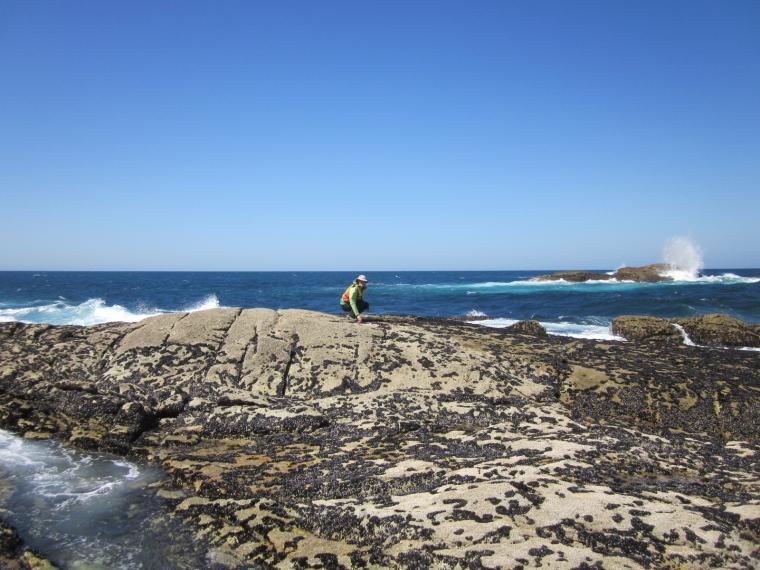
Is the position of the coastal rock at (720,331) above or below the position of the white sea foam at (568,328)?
above

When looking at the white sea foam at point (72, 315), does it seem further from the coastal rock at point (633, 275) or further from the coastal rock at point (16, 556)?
the coastal rock at point (633, 275)

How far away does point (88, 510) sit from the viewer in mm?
6855

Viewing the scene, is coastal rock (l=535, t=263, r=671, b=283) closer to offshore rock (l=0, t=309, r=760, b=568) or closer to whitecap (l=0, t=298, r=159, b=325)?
whitecap (l=0, t=298, r=159, b=325)

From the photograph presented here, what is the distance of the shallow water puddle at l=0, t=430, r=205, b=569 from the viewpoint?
577 centimetres

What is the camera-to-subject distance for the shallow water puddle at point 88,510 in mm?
5773

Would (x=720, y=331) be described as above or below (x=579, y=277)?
below

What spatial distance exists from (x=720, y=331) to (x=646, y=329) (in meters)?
2.77

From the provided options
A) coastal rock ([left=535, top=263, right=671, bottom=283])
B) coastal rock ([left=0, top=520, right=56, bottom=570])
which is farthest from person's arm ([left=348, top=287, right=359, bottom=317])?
coastal rock ([left=535, top=263, right=671, bottom=283])

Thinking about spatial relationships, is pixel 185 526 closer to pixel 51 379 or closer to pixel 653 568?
pixel 653 568

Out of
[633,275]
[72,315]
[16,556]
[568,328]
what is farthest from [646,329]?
[633,275]

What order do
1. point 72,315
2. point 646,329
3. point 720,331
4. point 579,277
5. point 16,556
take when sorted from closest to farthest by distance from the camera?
1. point 16,556
2. point 720,331
3. point 646,329
4. point 72,315
5. point 579,277

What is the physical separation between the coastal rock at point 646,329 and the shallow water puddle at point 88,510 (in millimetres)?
20679

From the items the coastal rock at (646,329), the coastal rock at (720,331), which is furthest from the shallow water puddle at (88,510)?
the coastal rock at (720,331)

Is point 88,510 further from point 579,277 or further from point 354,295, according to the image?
point 579,277
